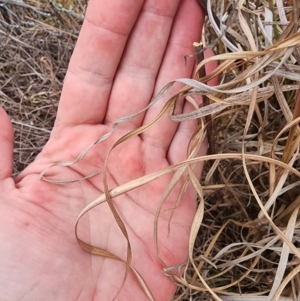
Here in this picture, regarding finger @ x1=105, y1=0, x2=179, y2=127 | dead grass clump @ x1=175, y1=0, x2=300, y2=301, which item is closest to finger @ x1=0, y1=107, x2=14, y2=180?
finger @ x1=105, y1=0, x2=179, y2=127

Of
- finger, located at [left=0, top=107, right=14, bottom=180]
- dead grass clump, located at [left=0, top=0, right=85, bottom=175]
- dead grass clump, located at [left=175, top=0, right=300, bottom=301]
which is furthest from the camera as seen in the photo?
dead grass clump, located at [left=0, top=0, right=85, bottom=175]

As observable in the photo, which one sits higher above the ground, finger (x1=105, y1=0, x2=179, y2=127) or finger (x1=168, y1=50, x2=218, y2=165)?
finger (x1=105, y1=0, x2=179, y2=127)

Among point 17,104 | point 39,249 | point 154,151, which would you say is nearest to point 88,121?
point 154,151

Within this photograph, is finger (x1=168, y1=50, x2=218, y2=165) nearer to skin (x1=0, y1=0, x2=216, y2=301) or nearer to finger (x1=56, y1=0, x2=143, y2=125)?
skin (x1=0, y1=0, x2=216, y2=301)

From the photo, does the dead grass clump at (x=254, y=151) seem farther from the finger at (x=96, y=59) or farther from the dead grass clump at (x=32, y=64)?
the dead grass clump at (x=32, y=64)

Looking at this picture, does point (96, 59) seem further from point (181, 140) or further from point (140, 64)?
point (181, 140)

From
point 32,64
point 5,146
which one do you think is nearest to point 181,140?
point 5,146

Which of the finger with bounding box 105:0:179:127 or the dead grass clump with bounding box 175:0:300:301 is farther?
the finger with bounding box 105:0:179:127
